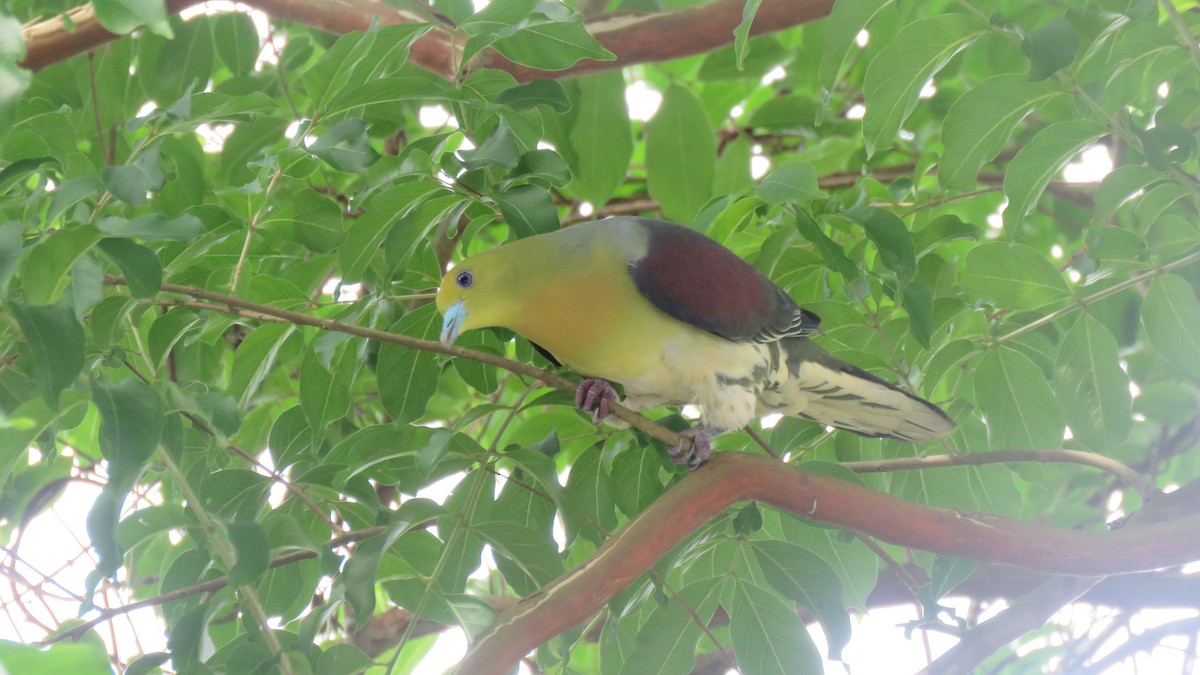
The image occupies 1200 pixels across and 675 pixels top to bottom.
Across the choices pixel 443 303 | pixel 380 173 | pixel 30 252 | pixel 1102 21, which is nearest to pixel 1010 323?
pixel 1102 21

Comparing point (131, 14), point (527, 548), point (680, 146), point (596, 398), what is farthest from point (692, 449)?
point (131, 14)

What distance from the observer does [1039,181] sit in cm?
190

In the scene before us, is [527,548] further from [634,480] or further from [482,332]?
[482,332]

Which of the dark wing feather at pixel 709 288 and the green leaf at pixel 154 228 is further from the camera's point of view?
the dark wing feather at pixel 709 288

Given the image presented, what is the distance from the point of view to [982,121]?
193cm

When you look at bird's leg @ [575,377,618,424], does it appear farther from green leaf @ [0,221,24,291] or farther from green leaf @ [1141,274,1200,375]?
green leaf @ [0,221,24,291]

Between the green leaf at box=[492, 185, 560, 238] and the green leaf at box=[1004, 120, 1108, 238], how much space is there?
2.94 ft

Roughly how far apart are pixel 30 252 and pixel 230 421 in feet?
1.30

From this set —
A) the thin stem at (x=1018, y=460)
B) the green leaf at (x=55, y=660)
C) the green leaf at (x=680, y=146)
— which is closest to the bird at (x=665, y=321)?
the thin stem at (x=1018, y=460)

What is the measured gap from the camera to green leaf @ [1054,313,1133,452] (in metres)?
2.02

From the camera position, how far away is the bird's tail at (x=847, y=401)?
2.41 metres

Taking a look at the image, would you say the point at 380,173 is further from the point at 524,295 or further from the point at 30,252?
the point at 30,252

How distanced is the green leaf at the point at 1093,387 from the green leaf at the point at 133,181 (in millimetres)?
1741

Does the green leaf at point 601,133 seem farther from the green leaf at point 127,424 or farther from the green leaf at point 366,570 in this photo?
the green leaf at point 127,424
